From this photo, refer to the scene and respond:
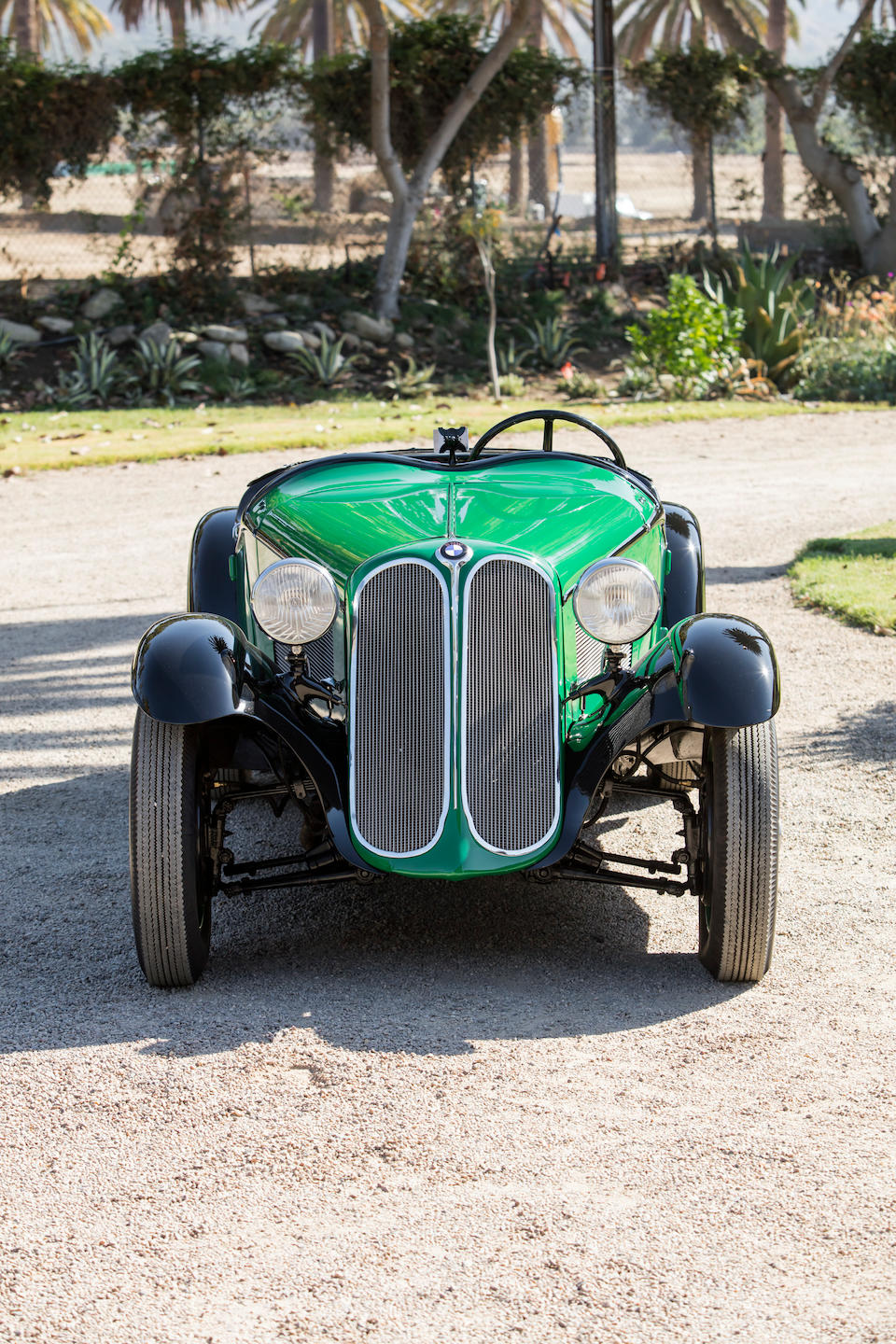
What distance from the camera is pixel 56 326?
635 inches

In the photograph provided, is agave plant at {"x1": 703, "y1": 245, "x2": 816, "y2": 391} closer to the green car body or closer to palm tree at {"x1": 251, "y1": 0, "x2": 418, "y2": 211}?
the green car body

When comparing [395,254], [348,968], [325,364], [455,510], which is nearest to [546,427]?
[455,510]

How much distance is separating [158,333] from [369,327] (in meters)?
2.62

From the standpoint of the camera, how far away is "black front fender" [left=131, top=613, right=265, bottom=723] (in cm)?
366

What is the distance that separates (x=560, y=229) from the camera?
65.7ft

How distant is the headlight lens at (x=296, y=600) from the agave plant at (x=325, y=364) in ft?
41.0

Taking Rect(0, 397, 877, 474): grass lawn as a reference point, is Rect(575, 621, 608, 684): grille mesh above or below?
below

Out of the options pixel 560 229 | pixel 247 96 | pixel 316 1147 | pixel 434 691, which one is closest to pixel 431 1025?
pixel 316 1147

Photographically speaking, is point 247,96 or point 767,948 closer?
point 767,948

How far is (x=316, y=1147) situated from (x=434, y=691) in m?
1.21

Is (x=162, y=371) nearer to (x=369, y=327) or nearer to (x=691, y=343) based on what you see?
(x=369, y=327)

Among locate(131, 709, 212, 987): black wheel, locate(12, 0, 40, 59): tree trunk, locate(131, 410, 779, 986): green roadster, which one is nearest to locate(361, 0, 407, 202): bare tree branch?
locate(131, 410, 779, 986): green roadster

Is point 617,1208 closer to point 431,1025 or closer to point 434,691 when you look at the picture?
point 431,1025

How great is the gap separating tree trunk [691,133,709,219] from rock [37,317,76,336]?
371 inches
